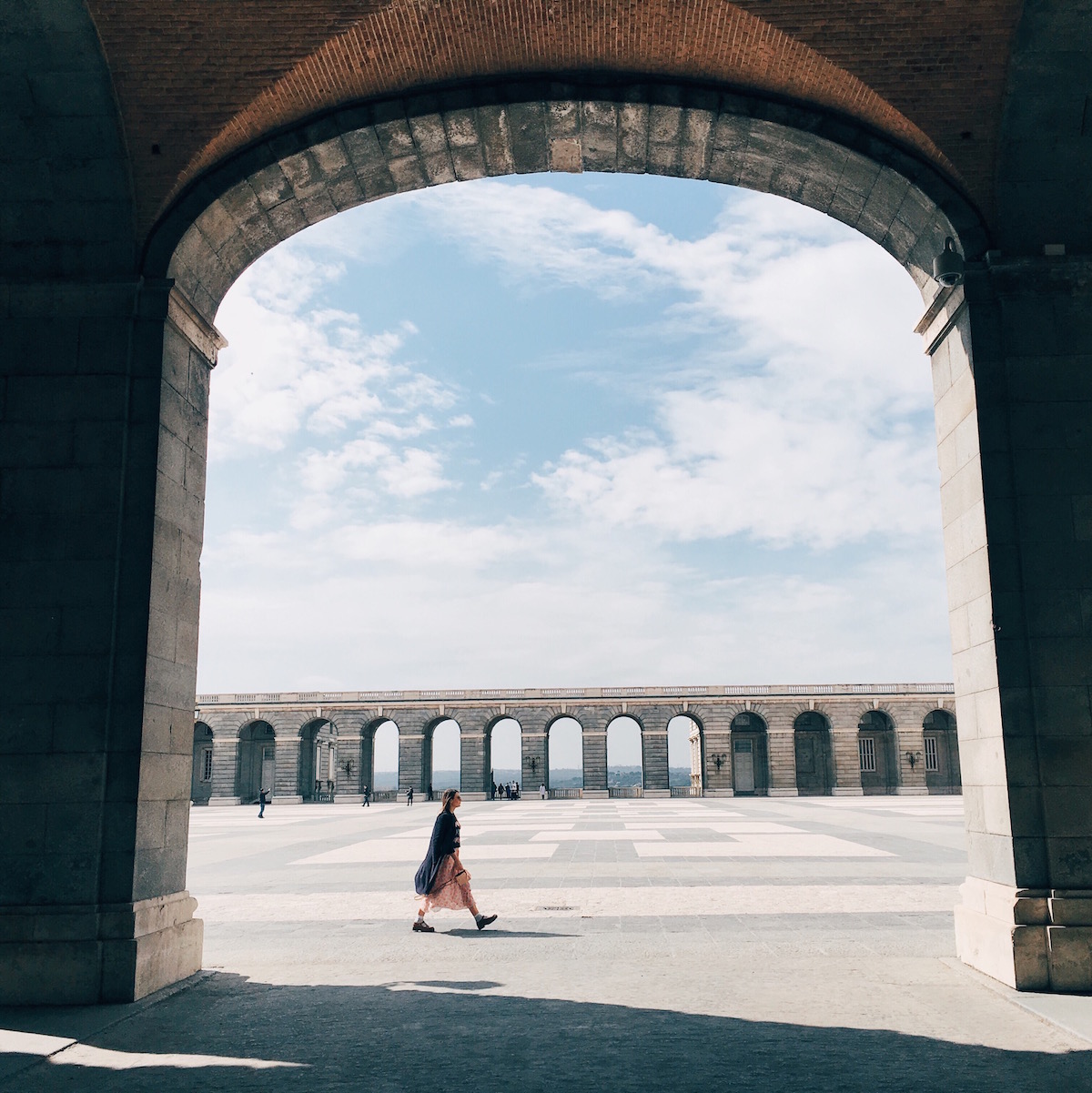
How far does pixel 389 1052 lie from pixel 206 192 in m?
7.52

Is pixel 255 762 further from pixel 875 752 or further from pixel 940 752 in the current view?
pixel 940 752

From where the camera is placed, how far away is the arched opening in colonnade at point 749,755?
218 feet

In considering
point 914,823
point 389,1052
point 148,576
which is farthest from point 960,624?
point 914,823

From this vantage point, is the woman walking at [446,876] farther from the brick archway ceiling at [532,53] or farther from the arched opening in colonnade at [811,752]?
the arched opening in colonnade at [811,752]

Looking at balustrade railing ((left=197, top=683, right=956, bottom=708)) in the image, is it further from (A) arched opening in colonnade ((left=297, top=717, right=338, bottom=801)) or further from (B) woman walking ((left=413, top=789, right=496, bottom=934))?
(B) woman walking ((left=413, top=789, right=496, bottom=934))

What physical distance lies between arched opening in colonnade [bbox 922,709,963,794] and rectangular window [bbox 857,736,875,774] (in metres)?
3.46

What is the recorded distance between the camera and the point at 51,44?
8.55 m

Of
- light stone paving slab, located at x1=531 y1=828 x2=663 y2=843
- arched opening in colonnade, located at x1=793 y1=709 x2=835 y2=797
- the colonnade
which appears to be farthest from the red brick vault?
arched opening in colonnade, located at x1=793 y1=709 x2=835 y2=797

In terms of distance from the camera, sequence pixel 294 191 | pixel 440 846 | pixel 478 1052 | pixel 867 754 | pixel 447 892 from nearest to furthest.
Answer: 1. pixel 478 1052
2. pixel 294 191
3. pixel 447 892
4. pixel 440 846
5. pixel 867 754

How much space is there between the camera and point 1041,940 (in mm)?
7566

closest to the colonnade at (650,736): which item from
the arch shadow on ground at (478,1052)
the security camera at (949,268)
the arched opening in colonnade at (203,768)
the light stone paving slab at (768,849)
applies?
the arched opening in colonnade at (203,768)

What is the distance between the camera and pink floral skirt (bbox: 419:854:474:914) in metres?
11.1

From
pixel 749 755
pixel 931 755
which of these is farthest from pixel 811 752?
pixel 931 755

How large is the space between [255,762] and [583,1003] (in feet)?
223
